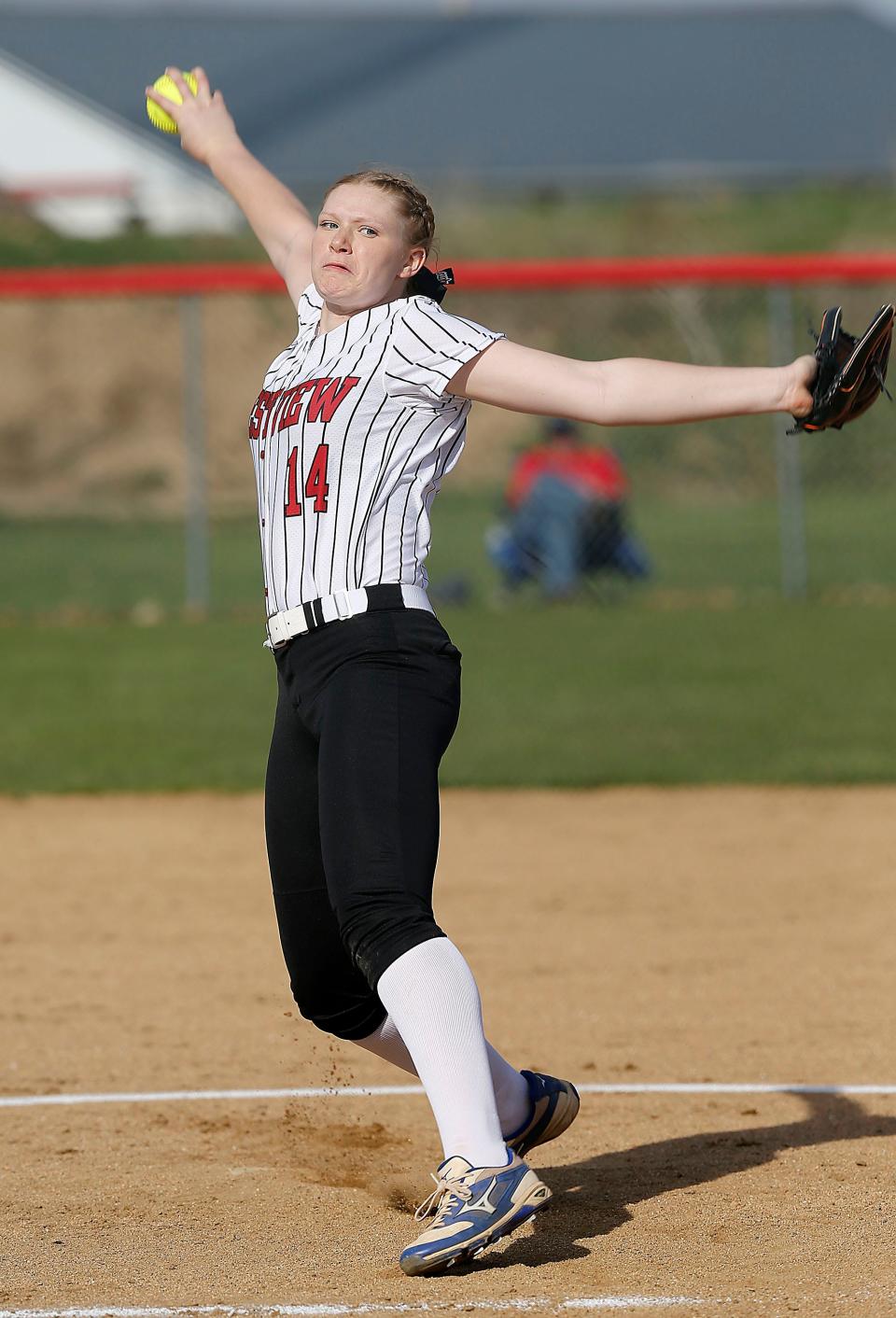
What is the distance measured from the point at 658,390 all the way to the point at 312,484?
64cm

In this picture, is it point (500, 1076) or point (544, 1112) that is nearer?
point (500, 1076)

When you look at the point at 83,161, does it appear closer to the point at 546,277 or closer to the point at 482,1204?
the point at 546,277

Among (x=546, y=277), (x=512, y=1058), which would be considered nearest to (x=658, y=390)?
(x=512, y=1058)

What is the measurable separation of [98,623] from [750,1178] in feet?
30.7

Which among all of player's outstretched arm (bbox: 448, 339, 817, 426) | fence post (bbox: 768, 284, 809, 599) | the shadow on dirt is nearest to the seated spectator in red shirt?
fence post (bbox: 768, 284, 809, 599)

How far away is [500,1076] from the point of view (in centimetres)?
357

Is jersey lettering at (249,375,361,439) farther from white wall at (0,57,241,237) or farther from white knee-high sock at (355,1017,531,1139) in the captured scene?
white wall at (0,57,241,237)

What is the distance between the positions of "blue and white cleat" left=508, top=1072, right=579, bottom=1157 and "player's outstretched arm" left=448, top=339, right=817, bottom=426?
1355mm

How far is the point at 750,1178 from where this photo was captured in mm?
3828

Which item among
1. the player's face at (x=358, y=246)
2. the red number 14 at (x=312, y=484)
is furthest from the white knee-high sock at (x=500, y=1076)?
the player's face at (x=358, y=246)

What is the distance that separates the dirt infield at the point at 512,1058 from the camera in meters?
3.30

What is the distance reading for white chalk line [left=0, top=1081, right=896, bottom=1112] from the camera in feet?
14.7

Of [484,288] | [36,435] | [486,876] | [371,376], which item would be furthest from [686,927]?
[36,435]

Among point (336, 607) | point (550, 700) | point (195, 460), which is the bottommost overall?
point (550, 700)
